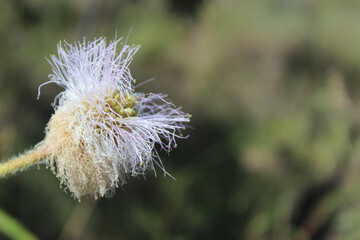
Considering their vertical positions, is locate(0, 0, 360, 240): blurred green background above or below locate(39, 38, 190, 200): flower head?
above

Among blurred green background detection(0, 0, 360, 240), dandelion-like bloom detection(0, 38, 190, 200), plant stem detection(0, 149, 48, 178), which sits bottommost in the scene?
plant stem detection(0, 149, 48, 178)

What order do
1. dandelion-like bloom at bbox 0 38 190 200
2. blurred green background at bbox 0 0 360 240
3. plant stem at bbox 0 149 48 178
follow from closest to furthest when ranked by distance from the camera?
plant stem at bbox 0 149 48 178 → dandelion-like bloom at bbox 0 38 190 200 → blurred green background at bbox 0 0 360 240

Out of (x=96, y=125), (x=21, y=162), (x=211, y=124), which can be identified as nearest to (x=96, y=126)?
(x=96, y=125)

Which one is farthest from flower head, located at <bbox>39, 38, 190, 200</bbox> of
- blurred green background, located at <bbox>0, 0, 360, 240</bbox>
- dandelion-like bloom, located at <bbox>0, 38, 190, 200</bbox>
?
blurred green background, located at <bbox>0, 0, 360, 240</bbox>

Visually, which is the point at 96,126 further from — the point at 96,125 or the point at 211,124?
the point at 211,124

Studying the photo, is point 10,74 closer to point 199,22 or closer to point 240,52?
point 199,22

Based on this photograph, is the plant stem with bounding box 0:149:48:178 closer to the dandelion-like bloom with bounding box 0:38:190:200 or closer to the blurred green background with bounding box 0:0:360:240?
the dandelion-like bloom with bounding box 0:38:190:200


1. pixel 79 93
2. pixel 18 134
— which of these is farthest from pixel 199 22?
pixel 79 93
